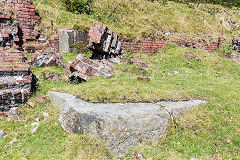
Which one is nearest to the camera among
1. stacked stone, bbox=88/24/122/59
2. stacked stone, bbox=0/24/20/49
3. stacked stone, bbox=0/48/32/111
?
stacked stone, bbox=0/48/32/111

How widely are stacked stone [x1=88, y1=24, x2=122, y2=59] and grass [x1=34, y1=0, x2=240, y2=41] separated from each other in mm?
808

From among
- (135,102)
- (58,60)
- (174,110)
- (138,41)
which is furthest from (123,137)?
(138,41)

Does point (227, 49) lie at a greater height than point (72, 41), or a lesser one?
lesser

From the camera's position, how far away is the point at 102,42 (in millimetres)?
5840

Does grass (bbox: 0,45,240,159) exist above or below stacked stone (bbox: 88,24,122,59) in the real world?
below

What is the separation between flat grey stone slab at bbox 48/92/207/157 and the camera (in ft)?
8.49

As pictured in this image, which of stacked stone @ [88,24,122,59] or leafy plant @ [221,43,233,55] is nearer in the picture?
stacked stone @ [88,24,122,59]

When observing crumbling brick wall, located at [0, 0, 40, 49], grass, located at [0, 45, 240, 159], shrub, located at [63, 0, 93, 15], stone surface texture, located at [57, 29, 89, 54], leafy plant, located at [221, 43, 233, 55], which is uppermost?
shrub, located at [63, 0, 93, 15]

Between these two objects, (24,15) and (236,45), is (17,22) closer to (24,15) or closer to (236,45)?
(24,15)

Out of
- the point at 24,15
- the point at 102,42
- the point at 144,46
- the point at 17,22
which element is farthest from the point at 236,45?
the point at 17,22

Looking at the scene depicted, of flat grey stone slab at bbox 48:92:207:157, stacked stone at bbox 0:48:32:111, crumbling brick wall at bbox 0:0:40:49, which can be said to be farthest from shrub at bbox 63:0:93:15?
flat grey stone slab at bbox 48:92:207:157

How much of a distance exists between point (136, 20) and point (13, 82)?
6.56m

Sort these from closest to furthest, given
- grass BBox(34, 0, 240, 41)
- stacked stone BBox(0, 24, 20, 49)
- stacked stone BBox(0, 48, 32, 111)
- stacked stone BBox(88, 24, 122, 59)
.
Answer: stacked stone BBox(0, 48, 32, 111), stacked stone BBox(0, 24, 20, 49), stacked stone BBox(88, 24, 122, 59), grass BBox(34, 0, 240, 41)

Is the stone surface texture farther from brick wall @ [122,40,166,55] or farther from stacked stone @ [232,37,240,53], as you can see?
stacked stone @ [232,37,240,53]
